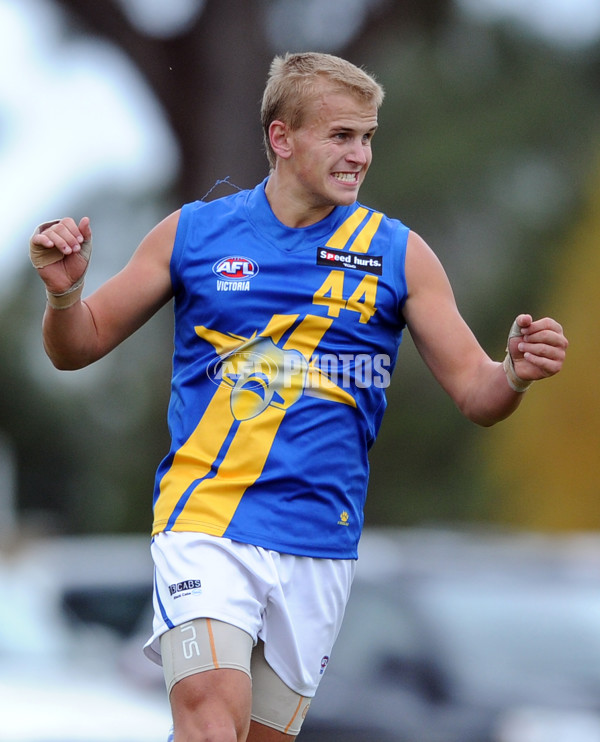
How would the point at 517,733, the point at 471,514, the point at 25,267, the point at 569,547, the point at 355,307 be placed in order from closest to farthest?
the point at 355,307, the point at 517,733, the point at 569,547, the point at 471,514, the point at 25,267

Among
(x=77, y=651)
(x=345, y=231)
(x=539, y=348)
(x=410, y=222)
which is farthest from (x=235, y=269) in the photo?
(x=410, y=222)

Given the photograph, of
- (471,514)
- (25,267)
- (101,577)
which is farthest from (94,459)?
(101,577)

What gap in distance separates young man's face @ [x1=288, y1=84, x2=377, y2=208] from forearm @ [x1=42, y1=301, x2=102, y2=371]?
867 millimetres

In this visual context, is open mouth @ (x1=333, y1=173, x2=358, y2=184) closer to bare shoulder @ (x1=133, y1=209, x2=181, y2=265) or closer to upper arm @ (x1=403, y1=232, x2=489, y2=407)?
upper arm @ (x1=403, y1=232, x2=489, y2=407)

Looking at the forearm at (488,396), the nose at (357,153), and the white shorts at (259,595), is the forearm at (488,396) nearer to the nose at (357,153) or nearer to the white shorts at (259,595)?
the white shorts at (259,595)

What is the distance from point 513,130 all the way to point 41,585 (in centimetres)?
1809

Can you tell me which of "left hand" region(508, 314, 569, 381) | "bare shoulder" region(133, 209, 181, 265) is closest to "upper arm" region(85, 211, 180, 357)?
"bare shoulder" region(133, 209, 181, 265)

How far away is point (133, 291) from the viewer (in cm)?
469

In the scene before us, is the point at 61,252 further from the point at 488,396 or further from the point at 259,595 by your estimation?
the point at 488,396

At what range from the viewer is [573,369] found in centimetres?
1720

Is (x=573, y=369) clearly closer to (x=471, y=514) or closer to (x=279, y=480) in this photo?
(x=471, y=514)

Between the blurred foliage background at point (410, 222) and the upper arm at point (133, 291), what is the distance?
261 inches

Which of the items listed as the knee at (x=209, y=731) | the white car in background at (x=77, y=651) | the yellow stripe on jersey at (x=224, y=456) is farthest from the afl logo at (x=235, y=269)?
the white car in background at (x=77, y=651)

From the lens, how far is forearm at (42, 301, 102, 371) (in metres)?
4.54
